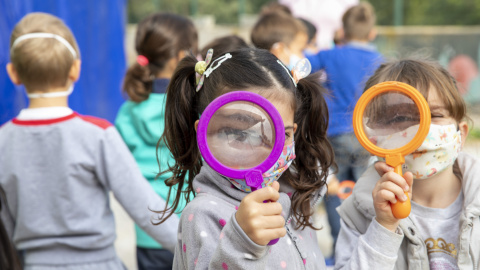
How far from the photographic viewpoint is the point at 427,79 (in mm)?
2184

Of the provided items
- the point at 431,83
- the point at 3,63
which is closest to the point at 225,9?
the point at 3,63

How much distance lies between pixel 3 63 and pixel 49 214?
1438 millimetres

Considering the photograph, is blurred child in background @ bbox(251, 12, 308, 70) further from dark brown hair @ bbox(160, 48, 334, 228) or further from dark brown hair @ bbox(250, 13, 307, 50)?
dark brown hair @ bbox(160, 48, 334, 228)

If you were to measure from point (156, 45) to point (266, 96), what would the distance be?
216 centimetres

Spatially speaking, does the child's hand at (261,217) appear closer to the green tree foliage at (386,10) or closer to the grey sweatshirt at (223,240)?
the grey sweatshirt at (223,240)

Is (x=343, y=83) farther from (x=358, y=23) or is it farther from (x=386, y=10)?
(x=386, y=10)

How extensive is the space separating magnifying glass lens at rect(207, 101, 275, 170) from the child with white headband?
1189mm

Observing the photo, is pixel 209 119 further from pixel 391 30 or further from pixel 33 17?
pixel 391 30

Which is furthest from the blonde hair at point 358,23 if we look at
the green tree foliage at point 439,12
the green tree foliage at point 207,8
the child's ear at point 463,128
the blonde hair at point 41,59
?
the green tree foliage at point 439,12

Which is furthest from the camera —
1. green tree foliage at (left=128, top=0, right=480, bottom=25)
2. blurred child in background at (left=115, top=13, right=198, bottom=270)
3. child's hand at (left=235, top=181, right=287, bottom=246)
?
green tree foliage at (left=128, top=0, right=480, bottom=25)

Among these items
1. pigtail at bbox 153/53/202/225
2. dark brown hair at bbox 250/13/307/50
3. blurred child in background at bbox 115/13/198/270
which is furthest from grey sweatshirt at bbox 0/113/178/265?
dark brown hair at bbox 250/13/307/50

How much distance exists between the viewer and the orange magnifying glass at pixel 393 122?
1908mm

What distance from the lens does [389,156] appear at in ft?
6.31

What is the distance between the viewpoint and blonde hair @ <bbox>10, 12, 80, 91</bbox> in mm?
2955
